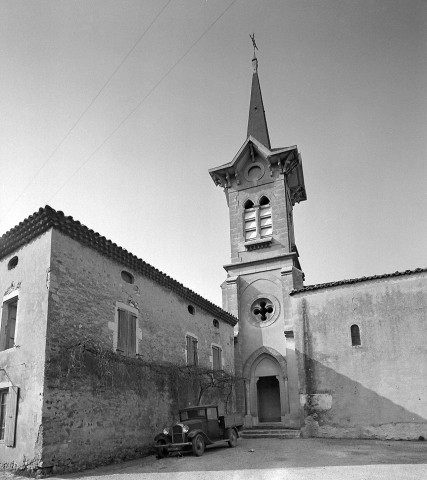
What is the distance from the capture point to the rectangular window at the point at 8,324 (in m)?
12.8

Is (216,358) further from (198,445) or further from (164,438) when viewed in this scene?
(164,438)

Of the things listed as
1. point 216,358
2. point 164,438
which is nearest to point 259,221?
point 216,358

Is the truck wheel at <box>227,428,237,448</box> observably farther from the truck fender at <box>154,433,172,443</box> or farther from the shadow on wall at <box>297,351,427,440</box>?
the shadow on wall at <box>297,351,427,440</box>

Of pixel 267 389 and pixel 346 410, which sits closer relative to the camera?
pixel 346 410

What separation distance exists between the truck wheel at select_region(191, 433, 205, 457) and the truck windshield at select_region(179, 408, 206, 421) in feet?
2.78

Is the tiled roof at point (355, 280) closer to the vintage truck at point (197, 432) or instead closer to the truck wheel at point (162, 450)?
the vintage truck at point (197, 432)

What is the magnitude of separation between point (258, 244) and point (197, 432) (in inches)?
524

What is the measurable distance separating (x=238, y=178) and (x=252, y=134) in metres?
3.58

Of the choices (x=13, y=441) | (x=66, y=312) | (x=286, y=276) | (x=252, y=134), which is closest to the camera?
(x=13, y=441)

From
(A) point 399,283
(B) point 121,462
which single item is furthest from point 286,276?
(B) point 121,462

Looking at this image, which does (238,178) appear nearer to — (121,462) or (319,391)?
(319,391)

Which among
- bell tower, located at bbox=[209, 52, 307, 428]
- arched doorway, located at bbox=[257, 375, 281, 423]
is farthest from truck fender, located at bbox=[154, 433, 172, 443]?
arched doorway, located at bbox=[257, 375, 281, 423]

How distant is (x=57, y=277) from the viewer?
12.1 meters

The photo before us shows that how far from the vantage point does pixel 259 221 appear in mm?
26016
